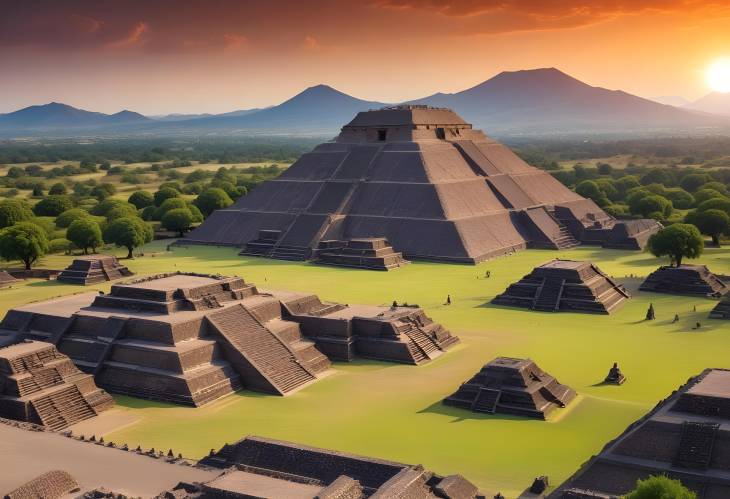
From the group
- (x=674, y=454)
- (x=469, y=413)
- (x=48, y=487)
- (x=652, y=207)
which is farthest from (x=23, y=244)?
(x=652, y=207)

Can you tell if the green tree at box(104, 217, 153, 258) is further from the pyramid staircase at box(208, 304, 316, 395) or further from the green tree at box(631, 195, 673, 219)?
the green tree at box(631, 195, 673, 219)

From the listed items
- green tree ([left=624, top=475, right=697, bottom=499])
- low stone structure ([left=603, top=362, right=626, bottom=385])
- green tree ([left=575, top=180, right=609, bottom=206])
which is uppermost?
green tree ([left=624, top=475, right=697, bottom=499])

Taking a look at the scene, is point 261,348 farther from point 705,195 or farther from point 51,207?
point 705,195

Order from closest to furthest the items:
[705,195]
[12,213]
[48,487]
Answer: [48,487]
[12,213]
[705,195]

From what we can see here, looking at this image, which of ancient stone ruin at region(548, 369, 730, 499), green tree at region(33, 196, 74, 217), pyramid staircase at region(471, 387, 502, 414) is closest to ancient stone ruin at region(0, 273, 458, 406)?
pyramid staircase at region(471, 387, 502, 414)

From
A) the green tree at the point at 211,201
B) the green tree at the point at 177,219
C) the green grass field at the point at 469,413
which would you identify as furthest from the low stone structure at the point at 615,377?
the green tree at the point at 211,201

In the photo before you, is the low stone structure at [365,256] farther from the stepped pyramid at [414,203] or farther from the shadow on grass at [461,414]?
the shadow on grass at [461,414]

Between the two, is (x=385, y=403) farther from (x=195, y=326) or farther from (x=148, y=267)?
(x=148, y=267)
